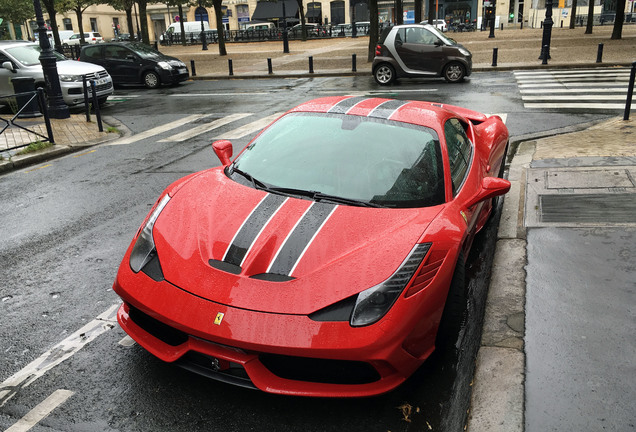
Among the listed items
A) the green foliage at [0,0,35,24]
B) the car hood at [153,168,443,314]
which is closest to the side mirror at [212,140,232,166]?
the car hood at [153,168,443,314]

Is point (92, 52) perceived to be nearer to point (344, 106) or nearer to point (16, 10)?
point (344, 106)

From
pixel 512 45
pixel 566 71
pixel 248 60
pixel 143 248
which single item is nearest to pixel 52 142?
pixel 143 248

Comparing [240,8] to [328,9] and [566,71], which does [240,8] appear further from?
[566,71]

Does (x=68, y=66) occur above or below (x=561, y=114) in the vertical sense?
above

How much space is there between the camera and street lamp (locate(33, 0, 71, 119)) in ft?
40.2

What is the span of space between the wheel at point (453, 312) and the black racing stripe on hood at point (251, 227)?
120 centimetres

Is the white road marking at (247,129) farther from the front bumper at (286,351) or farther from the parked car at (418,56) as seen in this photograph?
the front bumper at (286,351)

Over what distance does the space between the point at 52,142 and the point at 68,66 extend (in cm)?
576

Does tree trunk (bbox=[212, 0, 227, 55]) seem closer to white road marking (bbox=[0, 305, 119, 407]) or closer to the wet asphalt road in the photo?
the wet asphalt road

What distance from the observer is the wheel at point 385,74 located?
1800 centimetres

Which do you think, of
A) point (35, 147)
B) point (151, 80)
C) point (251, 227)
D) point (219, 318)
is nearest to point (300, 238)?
point (251, 227)

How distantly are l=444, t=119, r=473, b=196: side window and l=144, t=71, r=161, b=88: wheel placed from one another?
17305mm

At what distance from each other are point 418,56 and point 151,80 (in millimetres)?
9680

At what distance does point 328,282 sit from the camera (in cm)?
294
